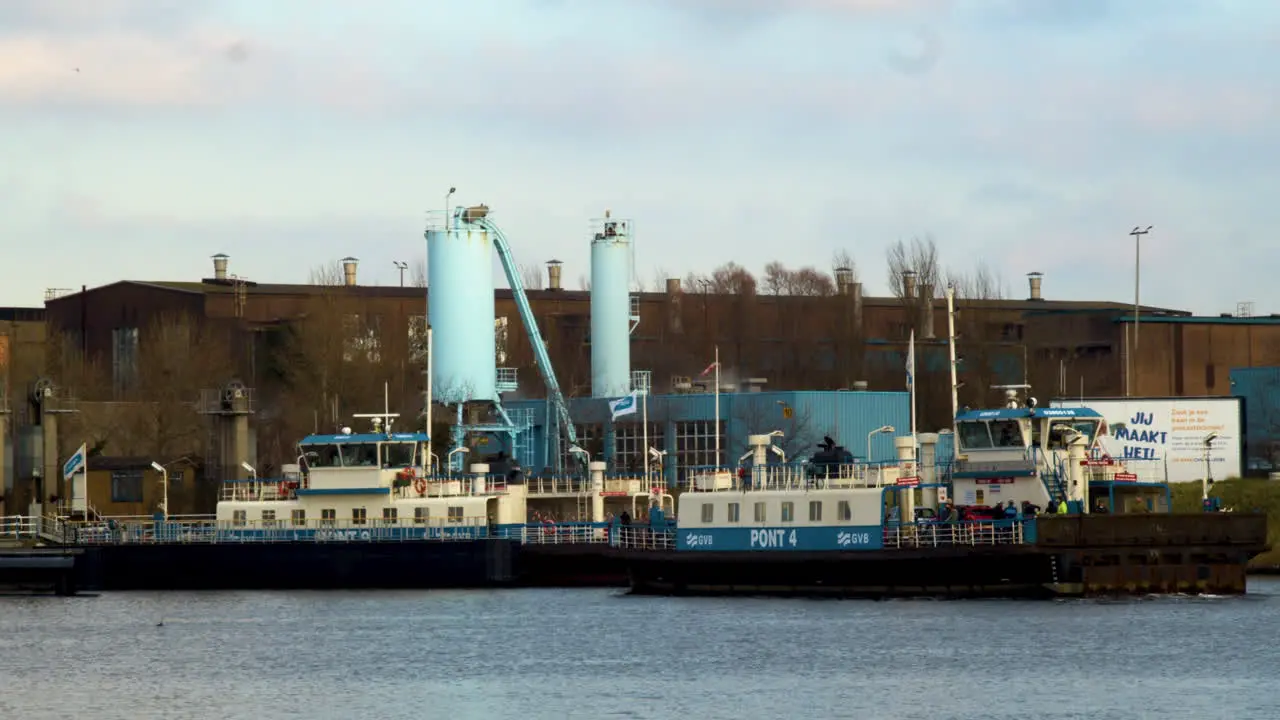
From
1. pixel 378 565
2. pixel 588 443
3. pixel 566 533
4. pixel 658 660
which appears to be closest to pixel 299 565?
pixel 378 565

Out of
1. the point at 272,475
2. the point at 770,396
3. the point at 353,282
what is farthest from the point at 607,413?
the point at 353,282

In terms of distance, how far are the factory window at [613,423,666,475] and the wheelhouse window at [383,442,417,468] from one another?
26.1 meters

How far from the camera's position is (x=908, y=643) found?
2303 inches

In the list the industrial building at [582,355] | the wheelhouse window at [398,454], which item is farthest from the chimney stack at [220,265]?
the wheelhouse window at [398,454]

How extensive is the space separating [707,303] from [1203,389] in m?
26.8

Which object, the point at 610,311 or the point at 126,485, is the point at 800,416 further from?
the point at 126,485

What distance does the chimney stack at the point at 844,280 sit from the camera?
122 m

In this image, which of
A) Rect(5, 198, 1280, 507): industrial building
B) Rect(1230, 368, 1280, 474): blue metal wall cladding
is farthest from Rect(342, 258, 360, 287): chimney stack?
Rect(1230, 368, 1280, 474): blue metal wall cladding

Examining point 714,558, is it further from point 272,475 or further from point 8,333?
point 8,333

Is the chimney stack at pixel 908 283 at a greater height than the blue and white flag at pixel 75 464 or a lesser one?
greater

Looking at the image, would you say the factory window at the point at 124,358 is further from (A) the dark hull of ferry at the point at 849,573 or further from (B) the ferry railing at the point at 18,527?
(A) the dark hull of ferry at the point at 849,573

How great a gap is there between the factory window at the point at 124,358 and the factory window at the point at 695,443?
3265cm

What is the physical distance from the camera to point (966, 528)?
66062mm

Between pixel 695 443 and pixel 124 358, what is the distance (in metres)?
36.4
